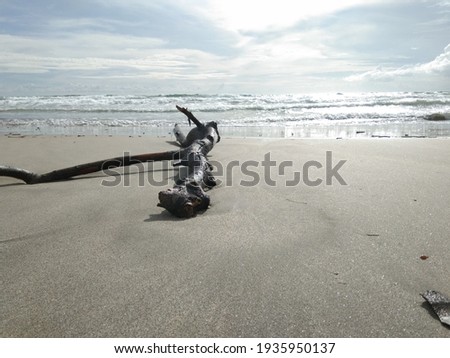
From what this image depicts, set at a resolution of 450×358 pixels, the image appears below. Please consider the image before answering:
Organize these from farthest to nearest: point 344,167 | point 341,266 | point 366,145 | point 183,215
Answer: point 366,145
point 344,167
point 183,215
point 341,266

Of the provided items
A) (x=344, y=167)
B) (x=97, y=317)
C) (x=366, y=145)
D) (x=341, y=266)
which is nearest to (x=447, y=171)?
(x=344, y=167)

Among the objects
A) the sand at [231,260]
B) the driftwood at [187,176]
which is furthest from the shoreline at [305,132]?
the sand at [231,260]

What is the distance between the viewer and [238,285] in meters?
1.70

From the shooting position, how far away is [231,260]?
192 cm

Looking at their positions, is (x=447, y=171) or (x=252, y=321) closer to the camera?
(x=252, y=321)

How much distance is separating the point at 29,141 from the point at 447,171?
660cm

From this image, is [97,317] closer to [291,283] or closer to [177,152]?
[291,283]

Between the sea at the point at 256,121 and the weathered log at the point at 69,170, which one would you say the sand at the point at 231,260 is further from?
the sea at the point at 256,121

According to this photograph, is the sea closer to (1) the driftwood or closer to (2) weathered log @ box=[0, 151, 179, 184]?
(1) the driftwood

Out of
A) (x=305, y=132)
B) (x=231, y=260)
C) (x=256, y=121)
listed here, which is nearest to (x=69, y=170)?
(x=231, y=260)

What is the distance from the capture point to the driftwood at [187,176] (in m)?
2.54

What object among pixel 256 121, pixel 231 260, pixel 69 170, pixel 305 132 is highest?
pixel 256 121

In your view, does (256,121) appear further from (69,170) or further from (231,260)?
(231,260)

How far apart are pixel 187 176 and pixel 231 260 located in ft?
4.11
